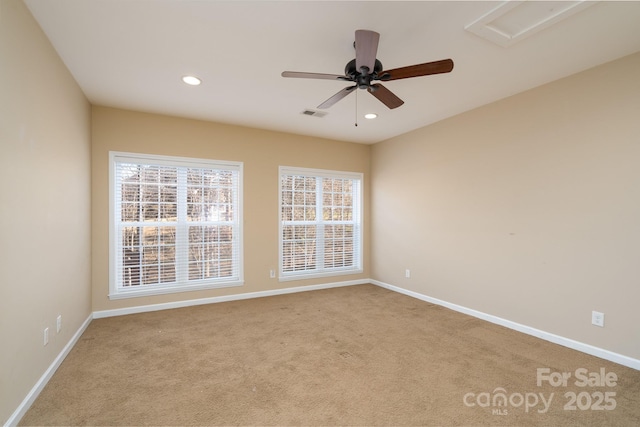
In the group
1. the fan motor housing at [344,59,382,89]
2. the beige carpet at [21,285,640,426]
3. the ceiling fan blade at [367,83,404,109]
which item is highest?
the fan motor housing at [344,59,382,89]

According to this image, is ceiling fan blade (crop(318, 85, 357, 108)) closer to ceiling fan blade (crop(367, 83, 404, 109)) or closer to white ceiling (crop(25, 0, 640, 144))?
ceiling fan blade (crop(367, 83, 404, 109))

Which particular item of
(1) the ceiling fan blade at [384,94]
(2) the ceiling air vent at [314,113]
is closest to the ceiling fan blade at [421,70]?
(1) the ceiling fan blade at [384,94]

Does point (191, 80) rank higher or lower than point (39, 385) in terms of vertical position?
higher

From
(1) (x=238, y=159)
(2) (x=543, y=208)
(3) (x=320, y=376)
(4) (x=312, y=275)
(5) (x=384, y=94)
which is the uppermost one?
(5) (x=384, y=94)

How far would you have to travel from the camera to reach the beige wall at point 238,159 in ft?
11.9

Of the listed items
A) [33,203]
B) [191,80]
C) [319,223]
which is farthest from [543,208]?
[33,203]

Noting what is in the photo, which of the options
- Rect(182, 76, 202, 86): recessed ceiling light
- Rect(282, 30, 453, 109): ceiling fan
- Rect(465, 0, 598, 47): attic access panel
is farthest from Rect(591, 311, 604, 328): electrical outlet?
Rect(182, 76, 202, 86): recessed ceiling light

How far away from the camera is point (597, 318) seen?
2.64m

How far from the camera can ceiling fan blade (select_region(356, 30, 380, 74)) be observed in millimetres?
1711

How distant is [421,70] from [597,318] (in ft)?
9.00

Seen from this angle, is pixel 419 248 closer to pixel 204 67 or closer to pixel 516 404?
pixel 516 404

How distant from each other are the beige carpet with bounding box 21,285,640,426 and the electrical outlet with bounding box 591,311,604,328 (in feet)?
1.01

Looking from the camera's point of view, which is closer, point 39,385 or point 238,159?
point 39,385

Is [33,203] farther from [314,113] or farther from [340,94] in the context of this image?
[314,113]
